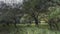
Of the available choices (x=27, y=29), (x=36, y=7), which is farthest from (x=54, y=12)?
(x=27, y=29)

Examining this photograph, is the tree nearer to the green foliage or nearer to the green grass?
the green foliage

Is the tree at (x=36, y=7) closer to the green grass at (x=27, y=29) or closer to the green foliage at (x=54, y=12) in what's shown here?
the green foliage at (x=54, y=12)

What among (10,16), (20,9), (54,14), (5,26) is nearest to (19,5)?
(20,9)

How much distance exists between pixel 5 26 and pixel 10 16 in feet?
0.84

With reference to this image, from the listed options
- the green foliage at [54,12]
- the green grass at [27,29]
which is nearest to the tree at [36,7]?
the green foliage at [54,12]

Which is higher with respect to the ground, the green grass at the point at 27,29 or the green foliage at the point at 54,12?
the green foliage at the point at 54,12

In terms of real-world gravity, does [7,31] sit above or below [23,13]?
below

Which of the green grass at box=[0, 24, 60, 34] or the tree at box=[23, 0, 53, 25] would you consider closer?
the green grass at box=[0, 24, 60, 34]

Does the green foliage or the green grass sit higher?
the green foliage

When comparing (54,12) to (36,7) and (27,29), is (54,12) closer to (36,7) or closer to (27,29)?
(36,7)

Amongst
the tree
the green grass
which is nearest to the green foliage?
the tree

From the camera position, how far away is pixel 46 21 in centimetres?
273

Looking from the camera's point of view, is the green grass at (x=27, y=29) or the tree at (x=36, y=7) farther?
the tree at (x=36, y=7)

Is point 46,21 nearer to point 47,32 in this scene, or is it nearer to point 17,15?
point 47,32
